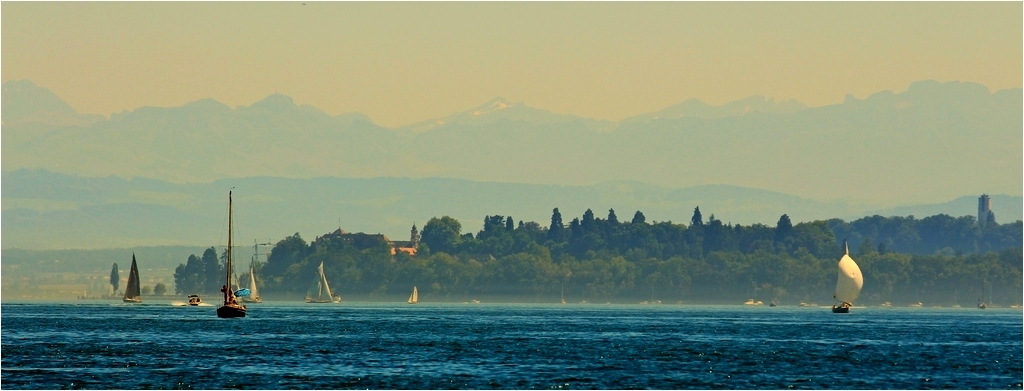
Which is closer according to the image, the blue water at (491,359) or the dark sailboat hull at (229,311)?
the blue water at (491,359)

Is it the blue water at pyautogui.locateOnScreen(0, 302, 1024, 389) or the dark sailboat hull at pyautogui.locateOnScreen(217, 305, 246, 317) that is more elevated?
the dark sailboat hull at pyautogui.locateOnScreen(217, 305, 246, 317)

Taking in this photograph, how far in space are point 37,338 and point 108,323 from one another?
46.8 metres

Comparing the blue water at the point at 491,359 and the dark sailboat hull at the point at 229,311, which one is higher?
the dark sailboat hull at the point at 229,311

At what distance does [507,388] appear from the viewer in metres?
89.1

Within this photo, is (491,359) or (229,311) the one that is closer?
(491,359)

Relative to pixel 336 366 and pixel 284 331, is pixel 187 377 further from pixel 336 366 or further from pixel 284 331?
pixel 284 331

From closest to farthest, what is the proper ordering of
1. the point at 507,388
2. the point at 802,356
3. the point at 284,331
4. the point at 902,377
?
the point at 507,388 < the point at 902,377 < the point at 802,356 < the point at 284,331

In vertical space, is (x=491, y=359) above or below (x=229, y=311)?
below

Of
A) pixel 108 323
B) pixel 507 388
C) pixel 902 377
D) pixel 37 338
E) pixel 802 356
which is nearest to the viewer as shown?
pixel 507 388

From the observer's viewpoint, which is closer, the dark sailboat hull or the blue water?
the blue water

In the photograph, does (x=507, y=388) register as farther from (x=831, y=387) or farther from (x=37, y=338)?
(x=37, y=338)

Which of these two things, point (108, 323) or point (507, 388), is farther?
point (108, 323)

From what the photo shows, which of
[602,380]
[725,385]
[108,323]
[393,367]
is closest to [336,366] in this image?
[393,367]

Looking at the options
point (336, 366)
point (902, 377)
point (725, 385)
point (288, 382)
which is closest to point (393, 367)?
point (336, 366)
